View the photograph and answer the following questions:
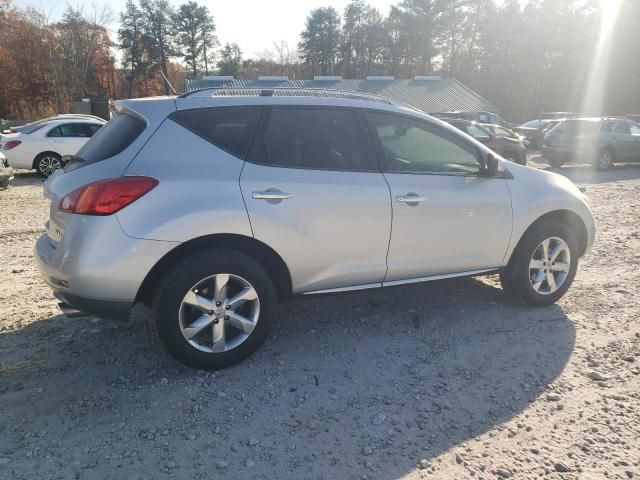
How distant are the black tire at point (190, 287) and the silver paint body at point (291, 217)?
0.48 ft

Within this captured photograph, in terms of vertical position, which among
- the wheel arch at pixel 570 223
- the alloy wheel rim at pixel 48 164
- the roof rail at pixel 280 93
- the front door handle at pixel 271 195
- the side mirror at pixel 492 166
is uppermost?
the roof rail at pixel 280 93

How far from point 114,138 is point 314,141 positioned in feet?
4.42

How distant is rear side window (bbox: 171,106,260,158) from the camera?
329cm

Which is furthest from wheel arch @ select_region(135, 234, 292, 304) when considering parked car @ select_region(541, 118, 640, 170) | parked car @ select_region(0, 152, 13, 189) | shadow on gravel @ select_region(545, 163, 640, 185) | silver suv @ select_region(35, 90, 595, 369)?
parked car @ select_region(541, 118, 640, 170)

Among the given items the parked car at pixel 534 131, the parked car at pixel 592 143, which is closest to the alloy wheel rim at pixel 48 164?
the parked car at pixel 592 143

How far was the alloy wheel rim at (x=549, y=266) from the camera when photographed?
4.36 metres

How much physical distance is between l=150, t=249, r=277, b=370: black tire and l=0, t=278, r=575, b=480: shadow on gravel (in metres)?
0.13

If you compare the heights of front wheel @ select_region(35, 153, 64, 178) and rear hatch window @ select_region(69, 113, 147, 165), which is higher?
rear hatch window @ select_region(69, 113, 147, 165)

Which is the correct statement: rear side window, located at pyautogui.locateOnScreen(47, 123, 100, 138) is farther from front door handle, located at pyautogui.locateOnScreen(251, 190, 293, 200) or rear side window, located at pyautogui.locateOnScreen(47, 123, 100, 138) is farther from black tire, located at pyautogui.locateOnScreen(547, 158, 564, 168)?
black tire, located at pyautogui.locateOnScreen(547, 158, 564, 168)

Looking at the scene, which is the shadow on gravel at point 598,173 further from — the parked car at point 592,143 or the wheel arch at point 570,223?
the wheel arch at point 570,223

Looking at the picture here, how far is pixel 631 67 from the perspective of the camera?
139 ft

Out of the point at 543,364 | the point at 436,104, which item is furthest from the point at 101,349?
the point at 436,104

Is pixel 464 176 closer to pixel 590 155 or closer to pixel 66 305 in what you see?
A: pixel 66 305

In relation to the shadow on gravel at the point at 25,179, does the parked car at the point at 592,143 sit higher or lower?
higher
